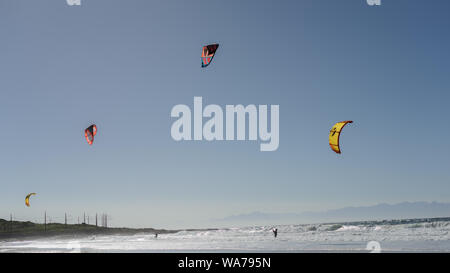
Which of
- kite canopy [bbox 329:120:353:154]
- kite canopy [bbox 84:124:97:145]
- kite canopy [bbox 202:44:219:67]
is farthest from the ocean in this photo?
kite canopy [bbox 202:44:219:67]

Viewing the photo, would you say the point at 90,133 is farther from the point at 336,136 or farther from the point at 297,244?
the point at 336,136

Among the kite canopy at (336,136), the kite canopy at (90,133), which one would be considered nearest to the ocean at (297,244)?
the kite canopy at (336,136)

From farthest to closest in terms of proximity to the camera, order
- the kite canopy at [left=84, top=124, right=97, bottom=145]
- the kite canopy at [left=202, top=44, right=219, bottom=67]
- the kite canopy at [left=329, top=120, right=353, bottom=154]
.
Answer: the kite canopy at [left=84, top=124, right=97, bottom=145]
the kite canopy at [left=202, top=44, right=219, bottom=67]
the kite canopy at [left=329, top=120, right=353, bottom=154]

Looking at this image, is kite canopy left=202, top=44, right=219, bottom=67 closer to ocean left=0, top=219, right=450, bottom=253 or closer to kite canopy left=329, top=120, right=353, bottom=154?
kite canopy left=329, top=120, right=353, bottom=154

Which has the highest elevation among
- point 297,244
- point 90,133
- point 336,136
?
point 90,133

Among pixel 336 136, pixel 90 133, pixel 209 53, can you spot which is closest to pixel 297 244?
pixel 336 136

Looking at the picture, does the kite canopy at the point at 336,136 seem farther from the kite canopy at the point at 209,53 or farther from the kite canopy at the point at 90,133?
the kite canopy at the point at 90,133

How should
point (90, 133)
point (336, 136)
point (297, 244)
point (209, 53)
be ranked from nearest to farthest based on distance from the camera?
1. point (336, 136)
2. point (209, 53)
3. point (297, 244)
4. point (90, 133)

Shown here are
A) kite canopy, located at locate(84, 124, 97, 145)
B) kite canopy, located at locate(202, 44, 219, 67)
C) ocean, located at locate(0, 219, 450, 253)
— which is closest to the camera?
ocean, located at locate(0, 219, 450, 253)

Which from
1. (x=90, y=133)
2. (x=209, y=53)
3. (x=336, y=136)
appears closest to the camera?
(x=336, y=136)

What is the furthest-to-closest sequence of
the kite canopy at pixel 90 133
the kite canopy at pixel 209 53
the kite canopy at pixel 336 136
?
1. the kite canopy at pixel 90 133
2. the kite canopy at pixel 209 53
3. the kite canopy at pixel 336 136
